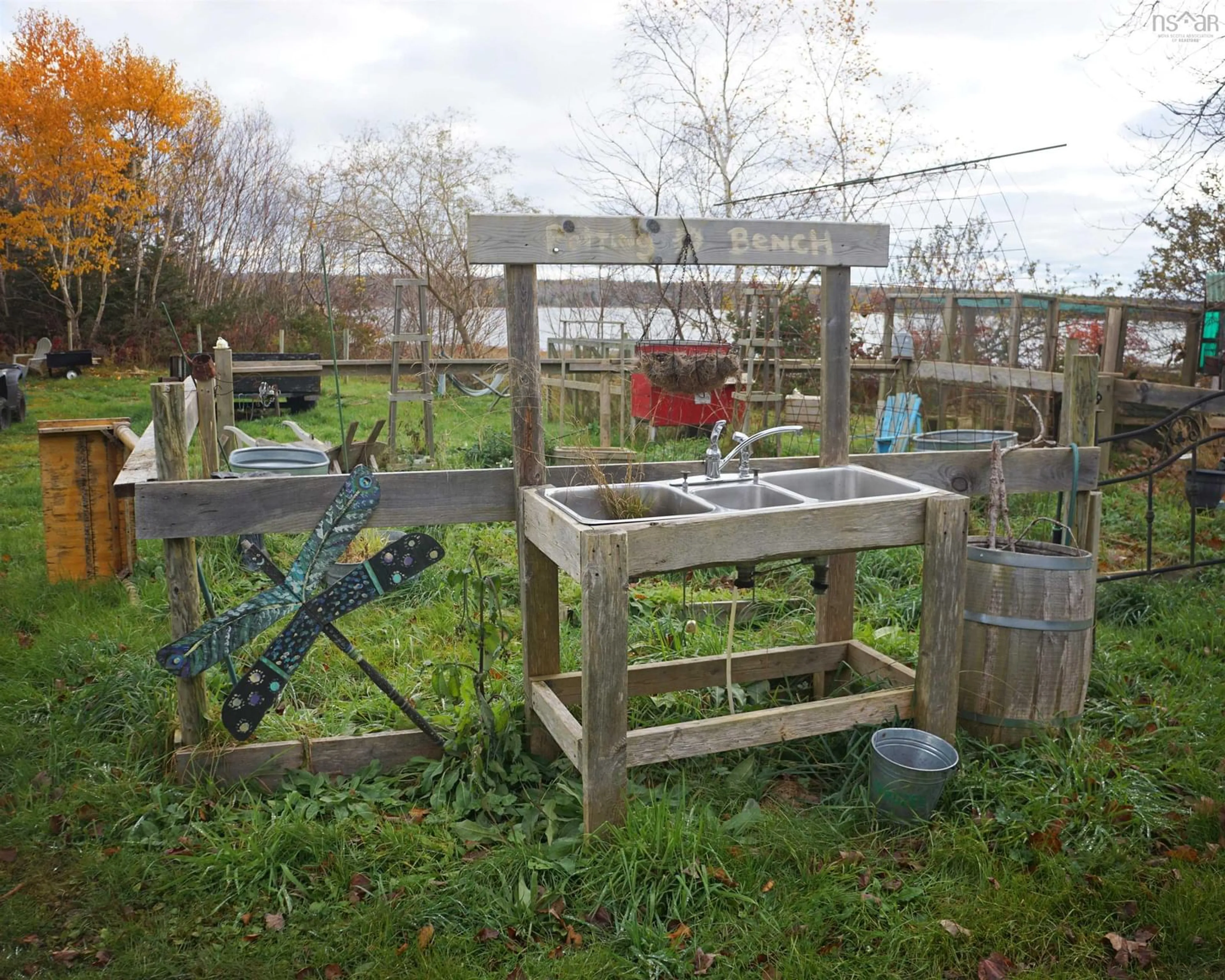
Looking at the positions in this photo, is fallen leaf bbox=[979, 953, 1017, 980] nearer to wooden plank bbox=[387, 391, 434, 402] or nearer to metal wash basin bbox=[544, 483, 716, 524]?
metal wash basin bbox=[544, 483, 716, 524]

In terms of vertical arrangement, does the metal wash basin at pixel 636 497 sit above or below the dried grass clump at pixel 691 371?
below

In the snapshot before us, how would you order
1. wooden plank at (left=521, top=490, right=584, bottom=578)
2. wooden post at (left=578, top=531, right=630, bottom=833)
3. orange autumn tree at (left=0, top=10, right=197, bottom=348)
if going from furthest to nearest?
1. orange autumn tree at (left=0, top=10, right=197, bottom=348)
2. wooden plank at (left=521, top=490, right=584, bottom=578)
3. wooden post at (left=578, top=531, right=630, bottom=833)

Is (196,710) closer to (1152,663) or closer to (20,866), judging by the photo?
(20,866)

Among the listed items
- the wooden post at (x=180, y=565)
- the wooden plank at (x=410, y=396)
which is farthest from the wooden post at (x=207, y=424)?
the wooden plank at (x=410, y=396)

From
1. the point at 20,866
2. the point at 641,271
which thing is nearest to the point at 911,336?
the point at 641,271

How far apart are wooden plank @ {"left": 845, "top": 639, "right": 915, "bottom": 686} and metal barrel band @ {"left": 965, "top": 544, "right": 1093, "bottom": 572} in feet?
1.78

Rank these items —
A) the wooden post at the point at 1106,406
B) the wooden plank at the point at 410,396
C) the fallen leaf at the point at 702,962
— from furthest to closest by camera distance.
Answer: the wooden plank at the point at 410,396 → the wooden post at the point at 1106,406 → the fallen leaf at the point at 702,962

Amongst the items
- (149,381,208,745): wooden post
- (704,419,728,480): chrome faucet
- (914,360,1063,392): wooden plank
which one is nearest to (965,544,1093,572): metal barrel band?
(704,419,728,480): chrome faucet

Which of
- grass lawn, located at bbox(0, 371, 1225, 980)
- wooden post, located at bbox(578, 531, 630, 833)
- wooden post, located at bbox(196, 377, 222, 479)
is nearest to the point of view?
grass lawn, located at bbox(0, 371, 1225, 980)

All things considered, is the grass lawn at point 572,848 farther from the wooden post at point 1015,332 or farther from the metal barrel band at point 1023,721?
the wooden post at point 1015,332

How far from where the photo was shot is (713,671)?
13.4 feet

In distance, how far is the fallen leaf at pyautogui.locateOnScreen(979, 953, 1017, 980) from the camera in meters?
2.71

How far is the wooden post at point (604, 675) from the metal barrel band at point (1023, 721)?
1528 millimetres

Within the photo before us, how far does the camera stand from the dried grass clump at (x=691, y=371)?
3910 mm
